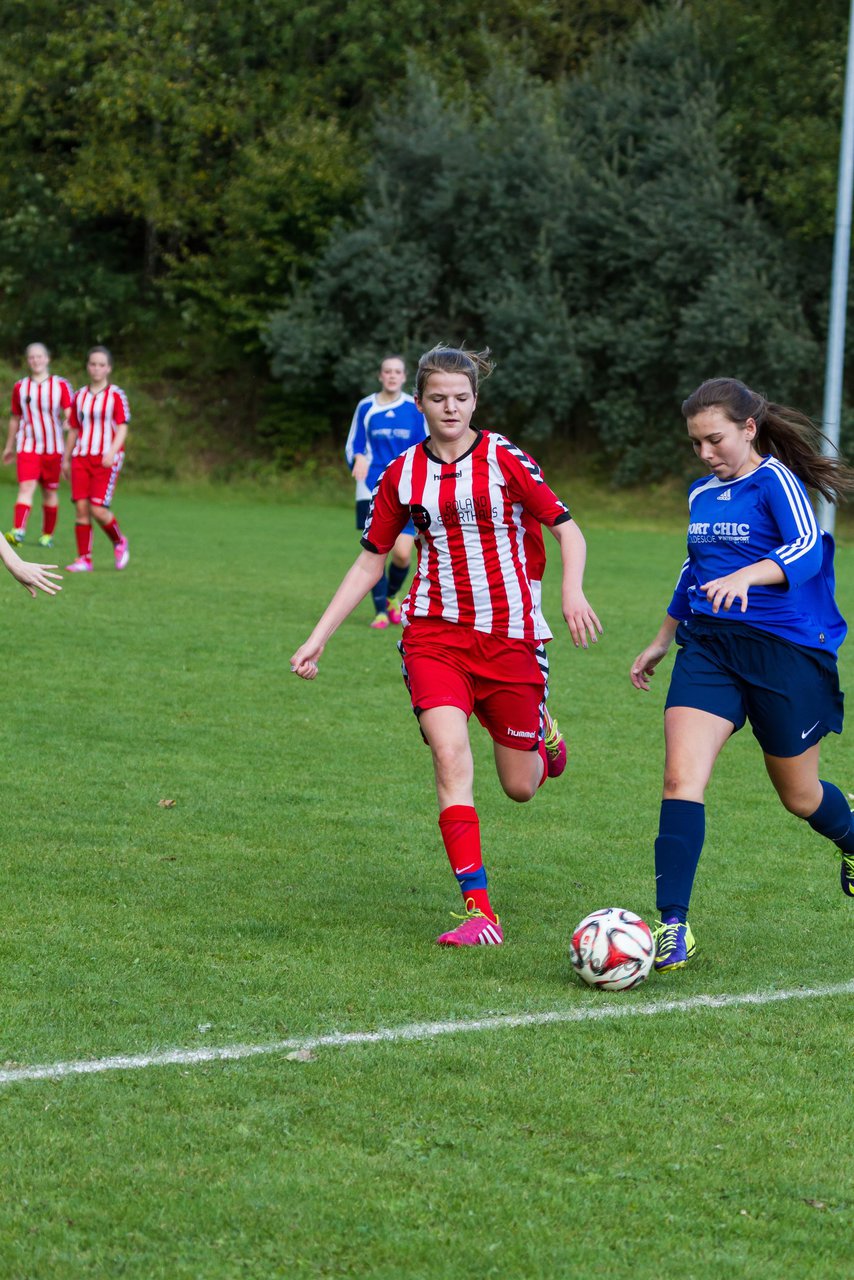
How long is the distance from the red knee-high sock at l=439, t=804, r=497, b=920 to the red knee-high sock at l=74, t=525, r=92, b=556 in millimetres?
11113

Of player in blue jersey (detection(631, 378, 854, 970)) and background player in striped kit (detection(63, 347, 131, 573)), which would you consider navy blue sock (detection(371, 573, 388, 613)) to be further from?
player in blue jersey (detection(631, 378, 854, 970))

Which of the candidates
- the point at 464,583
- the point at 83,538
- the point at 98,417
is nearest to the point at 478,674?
the point at 464,583

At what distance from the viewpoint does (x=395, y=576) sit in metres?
13.7

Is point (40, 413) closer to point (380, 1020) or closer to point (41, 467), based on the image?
point (41, 467)

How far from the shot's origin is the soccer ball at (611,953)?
189 inches

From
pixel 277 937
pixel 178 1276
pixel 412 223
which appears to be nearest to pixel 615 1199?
pixel 178 1276

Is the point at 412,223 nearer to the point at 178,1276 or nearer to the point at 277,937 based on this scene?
the point at 277,937

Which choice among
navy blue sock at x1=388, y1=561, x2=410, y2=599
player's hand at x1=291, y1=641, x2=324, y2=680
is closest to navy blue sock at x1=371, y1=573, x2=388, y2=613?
navy blue sock at x1=388, y1=561, x2=410, y2=599

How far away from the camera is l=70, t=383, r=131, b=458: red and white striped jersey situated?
51.8 feet

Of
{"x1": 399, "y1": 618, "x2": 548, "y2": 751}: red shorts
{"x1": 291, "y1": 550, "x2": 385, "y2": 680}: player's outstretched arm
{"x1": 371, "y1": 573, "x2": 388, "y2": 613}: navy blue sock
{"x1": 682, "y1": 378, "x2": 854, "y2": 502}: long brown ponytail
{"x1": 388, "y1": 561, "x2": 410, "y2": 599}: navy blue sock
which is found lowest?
{"x1": 371, "y1": 573, "x2": 388, "y2": 613}: navy blue sock

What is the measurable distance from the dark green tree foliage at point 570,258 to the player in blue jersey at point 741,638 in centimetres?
2646

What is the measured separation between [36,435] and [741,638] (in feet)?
45.7

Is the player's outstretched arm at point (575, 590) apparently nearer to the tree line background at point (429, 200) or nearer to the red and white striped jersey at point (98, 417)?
the red and white striped jersey at point (98, 417)

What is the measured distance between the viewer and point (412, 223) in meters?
33.5
